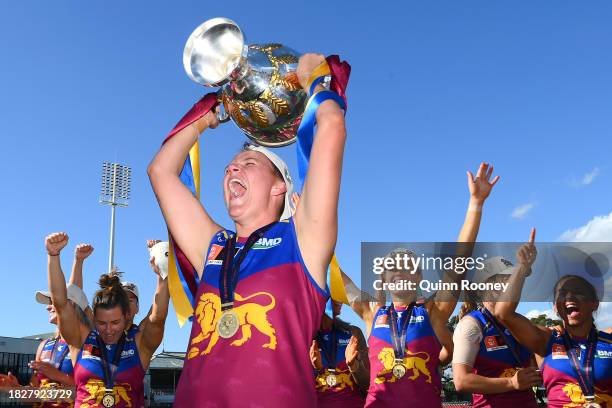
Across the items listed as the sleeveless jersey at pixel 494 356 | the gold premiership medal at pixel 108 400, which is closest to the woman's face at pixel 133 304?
the gold premiership medal at pixel 108 400

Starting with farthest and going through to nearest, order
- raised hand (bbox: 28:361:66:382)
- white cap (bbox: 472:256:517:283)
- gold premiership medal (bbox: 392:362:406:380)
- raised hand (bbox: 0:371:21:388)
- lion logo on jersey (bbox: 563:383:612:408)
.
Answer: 1. raised hand (bbox: 0:371:21:388)
2. raised hand (bbox: 28:361:66:382)
3. white cap (bbox: 472:256:517:283)
4. gold premiership medal (bbox: 392:362:406:380)
5. lion logo on jersey (bbox: 563:383:612:408)

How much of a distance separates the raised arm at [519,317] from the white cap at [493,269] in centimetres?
58

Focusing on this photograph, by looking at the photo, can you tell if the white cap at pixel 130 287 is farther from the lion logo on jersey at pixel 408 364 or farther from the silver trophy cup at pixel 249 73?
the silver trophy cup at pixel 249 73

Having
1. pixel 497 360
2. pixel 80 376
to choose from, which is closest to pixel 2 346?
pixel 80 376

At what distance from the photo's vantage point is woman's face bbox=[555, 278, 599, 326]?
6016mm

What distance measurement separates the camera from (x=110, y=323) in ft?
23.1

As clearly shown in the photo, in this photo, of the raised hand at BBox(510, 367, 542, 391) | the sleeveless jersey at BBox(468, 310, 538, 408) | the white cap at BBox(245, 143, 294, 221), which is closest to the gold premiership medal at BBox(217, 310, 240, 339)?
the white cap at BBox(245, 143, 294, 221)

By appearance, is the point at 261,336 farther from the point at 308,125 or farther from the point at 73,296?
the point at 73,296

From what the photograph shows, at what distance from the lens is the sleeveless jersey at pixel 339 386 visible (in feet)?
27.1

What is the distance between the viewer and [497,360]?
6902mm

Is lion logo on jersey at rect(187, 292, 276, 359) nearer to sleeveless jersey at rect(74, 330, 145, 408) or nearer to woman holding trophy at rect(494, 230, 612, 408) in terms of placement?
woman holding trophy at rect(494, 230, 612, 408)

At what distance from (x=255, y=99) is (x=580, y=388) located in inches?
172

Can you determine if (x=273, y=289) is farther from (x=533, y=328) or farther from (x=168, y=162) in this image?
(x=533, y=328)

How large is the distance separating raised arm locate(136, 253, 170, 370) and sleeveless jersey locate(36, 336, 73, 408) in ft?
4.89
